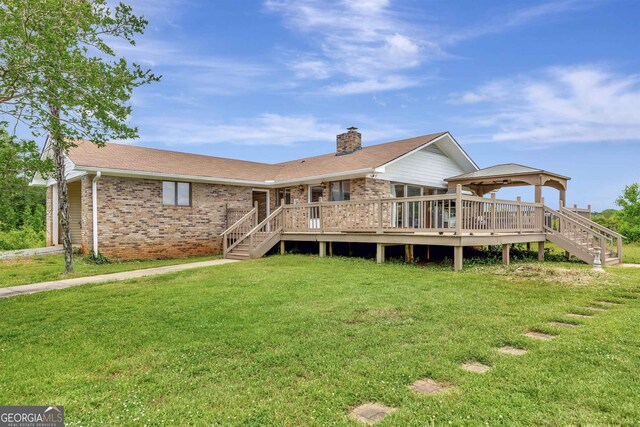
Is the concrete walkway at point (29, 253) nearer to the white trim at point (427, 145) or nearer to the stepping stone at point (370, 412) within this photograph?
the white trim at point (427, 145)

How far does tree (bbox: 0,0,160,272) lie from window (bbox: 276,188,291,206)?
10882 millimetres

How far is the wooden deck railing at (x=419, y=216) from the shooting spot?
1109 centimetres

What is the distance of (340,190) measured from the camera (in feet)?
53.7

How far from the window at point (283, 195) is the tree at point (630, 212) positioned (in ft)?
69.5

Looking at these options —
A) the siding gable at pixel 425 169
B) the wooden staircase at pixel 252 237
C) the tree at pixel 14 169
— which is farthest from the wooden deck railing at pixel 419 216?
the tree at pixel 14 169

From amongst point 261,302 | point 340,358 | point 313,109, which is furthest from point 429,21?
point 340,358

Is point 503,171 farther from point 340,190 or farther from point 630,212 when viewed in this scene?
point 630,212

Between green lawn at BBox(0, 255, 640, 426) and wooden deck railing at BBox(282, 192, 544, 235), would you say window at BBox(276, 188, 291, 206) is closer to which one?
wooden deck railing at BBox(282, 192, 544, 235)

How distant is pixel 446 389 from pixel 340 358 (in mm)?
1171

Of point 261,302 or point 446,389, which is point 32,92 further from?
point 446,389

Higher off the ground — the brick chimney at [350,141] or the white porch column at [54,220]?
the brick chimney at [350,141]

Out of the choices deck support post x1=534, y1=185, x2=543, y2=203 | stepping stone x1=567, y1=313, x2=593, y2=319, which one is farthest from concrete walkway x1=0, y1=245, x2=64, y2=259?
deck support post x1=534, y1=185, x2=543, y2=203

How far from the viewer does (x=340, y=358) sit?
423 cm

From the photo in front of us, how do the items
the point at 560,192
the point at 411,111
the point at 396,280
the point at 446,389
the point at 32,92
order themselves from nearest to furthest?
the point at 446,389 < the point at 32,92 < the point at 396,280 < the point at 560,192 < the point at 411,111
